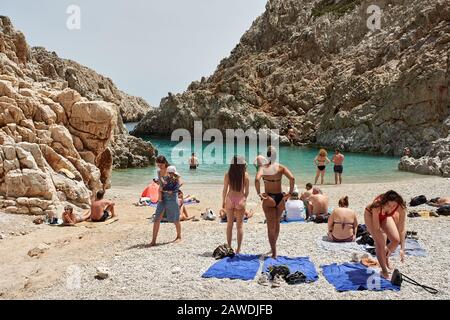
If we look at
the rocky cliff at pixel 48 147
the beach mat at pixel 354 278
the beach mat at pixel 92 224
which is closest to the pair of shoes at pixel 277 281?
the beach mat at pixel 354 278

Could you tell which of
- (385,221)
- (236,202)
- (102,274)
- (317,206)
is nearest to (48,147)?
(102,274)

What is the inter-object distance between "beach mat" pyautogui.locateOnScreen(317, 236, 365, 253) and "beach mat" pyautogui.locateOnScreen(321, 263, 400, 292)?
1.11 metres

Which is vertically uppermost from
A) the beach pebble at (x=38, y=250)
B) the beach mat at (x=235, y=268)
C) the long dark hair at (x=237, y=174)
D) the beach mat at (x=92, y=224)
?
the long dark hair at (x=237, y=174)

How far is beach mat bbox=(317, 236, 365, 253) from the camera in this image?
897 centimetres

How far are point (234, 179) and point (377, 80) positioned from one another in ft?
162

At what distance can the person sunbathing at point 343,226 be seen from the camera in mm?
9570

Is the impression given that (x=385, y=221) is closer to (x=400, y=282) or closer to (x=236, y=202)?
(x=400, y=282)

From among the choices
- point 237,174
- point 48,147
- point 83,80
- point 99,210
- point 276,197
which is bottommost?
point 99,210

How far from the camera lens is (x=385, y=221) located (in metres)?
7.30

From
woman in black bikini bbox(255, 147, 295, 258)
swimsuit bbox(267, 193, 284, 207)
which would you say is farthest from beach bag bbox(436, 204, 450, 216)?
swimsuit bbox(267, 193, 284, 207)

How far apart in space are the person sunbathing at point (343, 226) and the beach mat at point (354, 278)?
173 cm

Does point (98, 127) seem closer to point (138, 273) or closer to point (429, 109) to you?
point (138, 273)

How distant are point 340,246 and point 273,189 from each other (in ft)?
7.63

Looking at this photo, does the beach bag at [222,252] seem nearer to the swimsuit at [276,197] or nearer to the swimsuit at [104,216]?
the swimsuit at [276,197]
